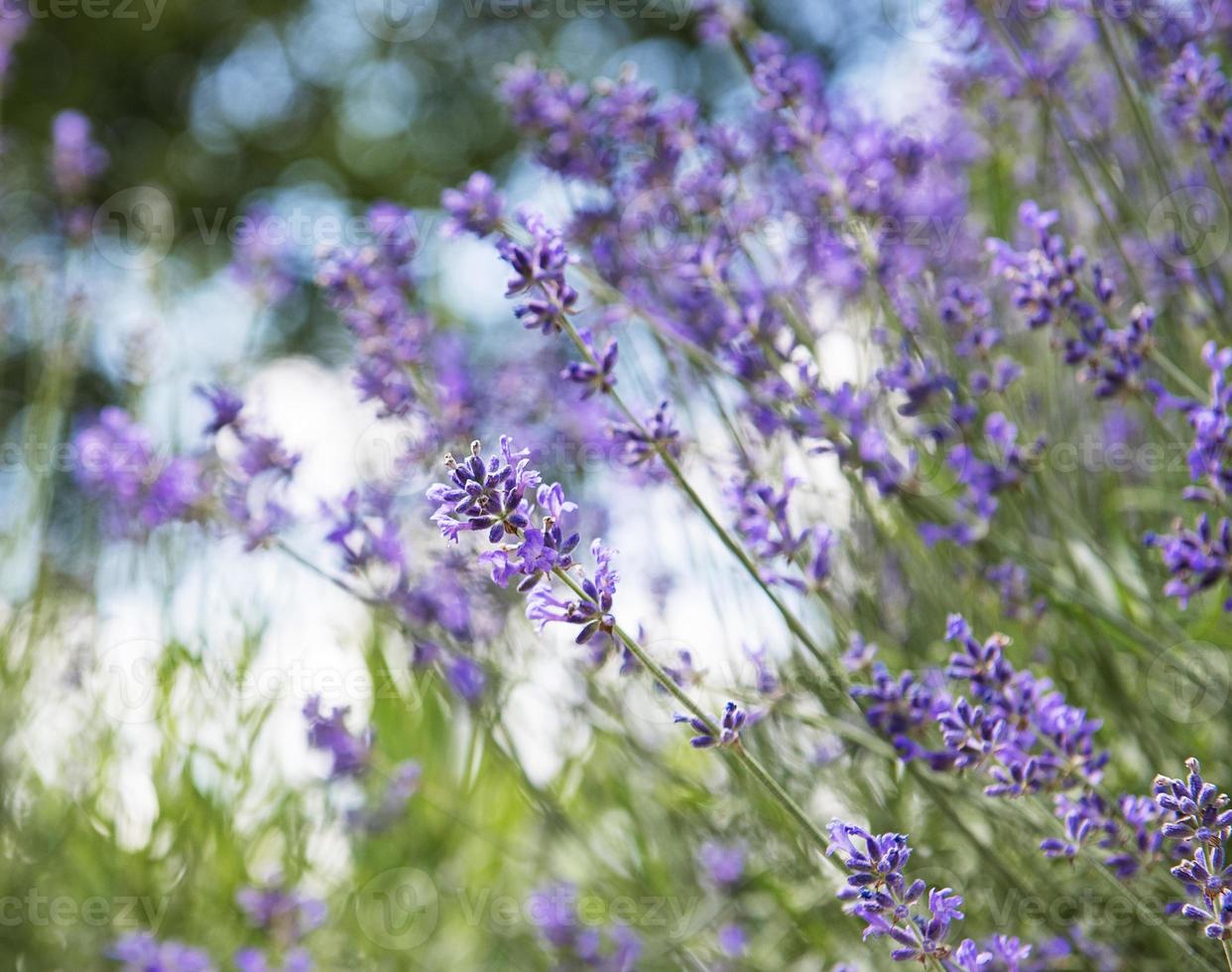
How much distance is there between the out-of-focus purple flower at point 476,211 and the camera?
5.07 feet

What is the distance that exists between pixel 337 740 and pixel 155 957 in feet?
1.40

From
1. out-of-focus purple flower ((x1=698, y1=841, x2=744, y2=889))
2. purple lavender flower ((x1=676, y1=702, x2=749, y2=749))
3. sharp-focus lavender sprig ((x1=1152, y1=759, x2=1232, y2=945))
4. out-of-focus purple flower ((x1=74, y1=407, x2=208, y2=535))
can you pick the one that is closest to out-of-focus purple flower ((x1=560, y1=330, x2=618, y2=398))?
purple lavender flower ((x1=676, y1=702, x2=749, y2=749))

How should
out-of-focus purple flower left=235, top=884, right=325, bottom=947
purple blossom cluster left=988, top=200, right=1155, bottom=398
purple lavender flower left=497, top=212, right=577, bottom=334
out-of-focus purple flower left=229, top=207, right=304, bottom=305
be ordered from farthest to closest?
out-of-focus purple flower left=229, top=207, right=304, bottom=305 → out-of-focus purple flower left=235, top=884, right=325, bottom=947 → purple blossom cluster left=988, top=200, right=1155, bottom=398 → purple lavender flower left=497, top=212, right=577, bottom=334

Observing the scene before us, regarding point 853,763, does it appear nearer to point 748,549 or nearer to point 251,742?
point 748,549

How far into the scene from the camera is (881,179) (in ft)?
5.76

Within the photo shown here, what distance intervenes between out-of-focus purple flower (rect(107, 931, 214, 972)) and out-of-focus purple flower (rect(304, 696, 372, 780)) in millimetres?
353

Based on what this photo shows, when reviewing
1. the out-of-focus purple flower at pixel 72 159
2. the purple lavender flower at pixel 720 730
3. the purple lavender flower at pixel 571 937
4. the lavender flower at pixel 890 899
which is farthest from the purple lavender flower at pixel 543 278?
the out-of-focus purple flower at pixel 72 159

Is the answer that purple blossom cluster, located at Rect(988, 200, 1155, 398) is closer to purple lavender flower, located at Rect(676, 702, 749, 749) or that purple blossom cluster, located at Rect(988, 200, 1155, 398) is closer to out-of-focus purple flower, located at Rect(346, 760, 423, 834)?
purple lavender flower, located at Rect(676, 702, 749, 749)

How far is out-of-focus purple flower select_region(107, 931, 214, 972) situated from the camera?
181 centimetres

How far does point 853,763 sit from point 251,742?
1196 mm

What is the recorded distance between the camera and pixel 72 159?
8.96ft

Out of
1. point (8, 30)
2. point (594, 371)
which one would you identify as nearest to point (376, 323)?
point (594, 371)

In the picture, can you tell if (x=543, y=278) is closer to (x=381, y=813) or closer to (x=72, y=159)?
(x=381, y=813)

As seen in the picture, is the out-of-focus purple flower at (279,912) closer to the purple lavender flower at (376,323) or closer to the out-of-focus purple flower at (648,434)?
the purple lavender flower at (376,323)
